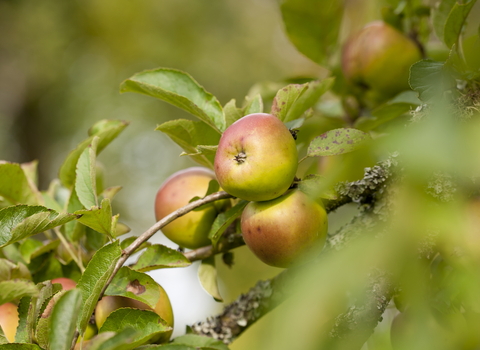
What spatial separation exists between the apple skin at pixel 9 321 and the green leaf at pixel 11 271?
0.05 metres

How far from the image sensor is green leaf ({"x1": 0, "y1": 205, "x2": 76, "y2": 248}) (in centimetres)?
40

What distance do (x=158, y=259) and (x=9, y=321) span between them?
222 millimetres

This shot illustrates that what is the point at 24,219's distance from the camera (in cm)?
40

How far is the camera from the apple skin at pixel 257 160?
41cm

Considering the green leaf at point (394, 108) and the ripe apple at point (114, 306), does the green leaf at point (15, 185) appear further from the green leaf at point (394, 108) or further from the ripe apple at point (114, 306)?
the green leaf at point (394, 108)

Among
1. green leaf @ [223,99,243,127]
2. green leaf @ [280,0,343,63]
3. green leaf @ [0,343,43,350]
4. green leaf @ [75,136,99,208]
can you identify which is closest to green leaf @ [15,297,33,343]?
green leaf @ [0,343,43,350]

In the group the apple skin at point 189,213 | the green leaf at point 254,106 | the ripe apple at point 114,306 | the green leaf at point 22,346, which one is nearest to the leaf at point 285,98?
the green leaf at point 254,106

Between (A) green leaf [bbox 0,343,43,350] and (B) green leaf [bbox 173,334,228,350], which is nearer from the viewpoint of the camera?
(A) green leaf [bbox 0,343,43,350]

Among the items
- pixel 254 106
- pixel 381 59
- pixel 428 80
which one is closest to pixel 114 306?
pixel 254 106

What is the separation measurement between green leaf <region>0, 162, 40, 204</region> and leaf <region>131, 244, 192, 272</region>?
274 millimetres

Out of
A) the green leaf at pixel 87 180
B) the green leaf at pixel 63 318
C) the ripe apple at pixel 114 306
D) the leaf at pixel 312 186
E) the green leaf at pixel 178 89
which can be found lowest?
the ripe apple at pixel 114 306

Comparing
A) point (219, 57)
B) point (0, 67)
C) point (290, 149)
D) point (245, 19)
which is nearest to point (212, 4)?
point (245, 19)

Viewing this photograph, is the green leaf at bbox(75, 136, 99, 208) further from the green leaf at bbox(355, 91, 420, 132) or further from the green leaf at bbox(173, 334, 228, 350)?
the green leaf at bbox(355, 91, 420, 132)

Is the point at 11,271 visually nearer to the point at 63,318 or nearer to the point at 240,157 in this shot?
the point at 63,318
